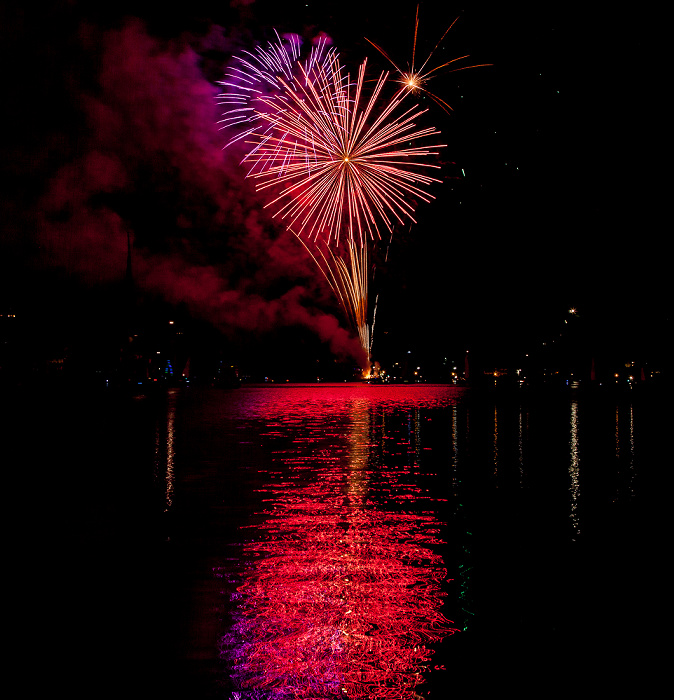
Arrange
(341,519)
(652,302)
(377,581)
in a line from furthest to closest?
(652,302), (341,519), (377,581)

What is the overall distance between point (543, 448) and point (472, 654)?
34.1 feet

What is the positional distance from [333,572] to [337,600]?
67cm

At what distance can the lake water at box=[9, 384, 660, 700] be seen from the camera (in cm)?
359

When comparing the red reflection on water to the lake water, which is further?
the lake water

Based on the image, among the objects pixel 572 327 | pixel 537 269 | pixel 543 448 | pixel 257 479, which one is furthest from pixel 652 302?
pixel 257 479

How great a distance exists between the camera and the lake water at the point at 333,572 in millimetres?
3586

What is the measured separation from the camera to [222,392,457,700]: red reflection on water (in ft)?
11.4

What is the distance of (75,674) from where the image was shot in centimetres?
353

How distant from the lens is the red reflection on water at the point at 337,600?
3.48 m

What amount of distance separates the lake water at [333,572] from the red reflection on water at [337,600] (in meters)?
0.02

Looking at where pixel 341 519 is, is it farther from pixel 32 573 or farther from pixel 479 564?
pixel 32 573

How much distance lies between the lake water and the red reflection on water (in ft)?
0.05

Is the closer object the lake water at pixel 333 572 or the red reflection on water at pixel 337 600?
the red reflection on water at pixel 337 600

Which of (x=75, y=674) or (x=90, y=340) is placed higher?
(x=90, y=340)
